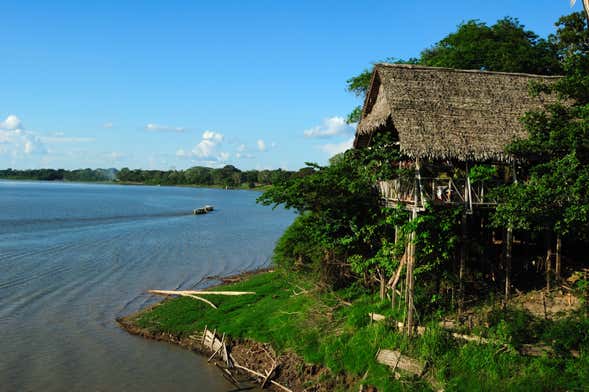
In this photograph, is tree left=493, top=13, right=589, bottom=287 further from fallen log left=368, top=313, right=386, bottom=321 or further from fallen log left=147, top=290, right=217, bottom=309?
fallen log left=147, top=290, right=217, bottom=309

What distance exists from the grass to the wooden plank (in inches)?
7.5

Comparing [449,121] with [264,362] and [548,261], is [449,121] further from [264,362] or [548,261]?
[264,362]

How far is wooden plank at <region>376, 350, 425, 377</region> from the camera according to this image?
14.2 meters

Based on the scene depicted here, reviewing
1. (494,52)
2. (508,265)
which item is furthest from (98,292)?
(494,52)

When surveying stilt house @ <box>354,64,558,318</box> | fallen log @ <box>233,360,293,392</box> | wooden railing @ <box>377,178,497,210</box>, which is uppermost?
stilt house @ <box>354,64,558,318</box>

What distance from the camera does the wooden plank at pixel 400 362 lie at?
1416 cm

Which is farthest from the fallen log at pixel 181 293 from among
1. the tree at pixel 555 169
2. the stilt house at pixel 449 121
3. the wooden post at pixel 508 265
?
the tree at pixel 555 169

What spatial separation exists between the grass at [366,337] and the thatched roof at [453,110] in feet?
17.6

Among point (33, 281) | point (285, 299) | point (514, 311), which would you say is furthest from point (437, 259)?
point (33, 281)

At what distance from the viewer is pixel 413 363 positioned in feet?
47.0

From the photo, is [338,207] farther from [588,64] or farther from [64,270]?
[64,270]

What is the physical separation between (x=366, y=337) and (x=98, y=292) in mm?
15538

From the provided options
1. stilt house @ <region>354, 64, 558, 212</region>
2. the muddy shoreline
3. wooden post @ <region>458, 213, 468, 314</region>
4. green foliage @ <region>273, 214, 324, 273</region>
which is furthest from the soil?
stilt house @ <region>354, 64, 558, 212</region>

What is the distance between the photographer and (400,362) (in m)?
14.5
